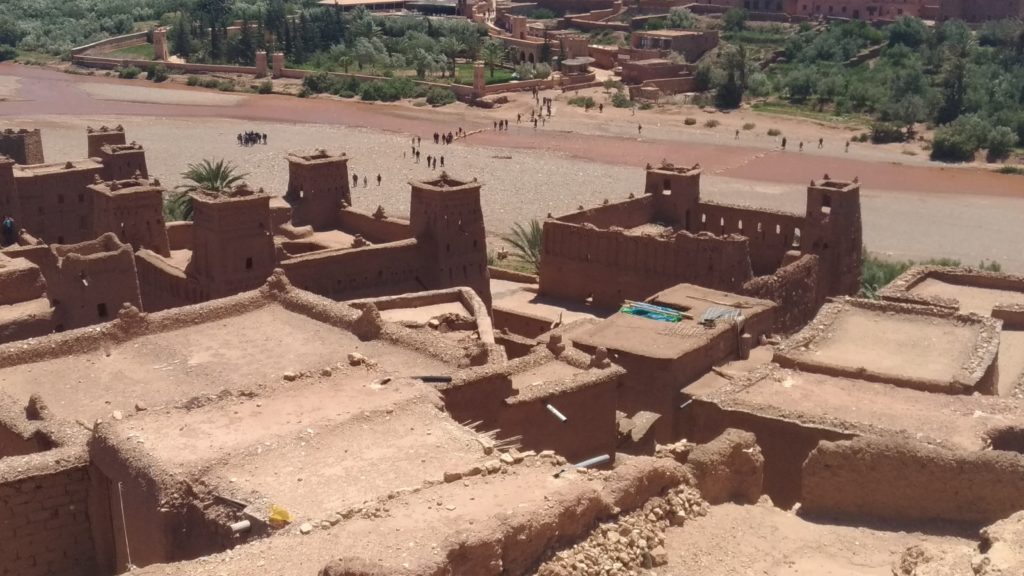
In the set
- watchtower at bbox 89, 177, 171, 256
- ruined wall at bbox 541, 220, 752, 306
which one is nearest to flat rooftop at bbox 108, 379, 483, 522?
watchtower at bbox 89, 177, 171, 256

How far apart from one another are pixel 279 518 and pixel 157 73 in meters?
81.3

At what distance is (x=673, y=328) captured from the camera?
19547 millimetres

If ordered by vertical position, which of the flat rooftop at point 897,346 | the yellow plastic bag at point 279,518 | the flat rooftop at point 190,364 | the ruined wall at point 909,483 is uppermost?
the yellow plastic bag at point 279,518

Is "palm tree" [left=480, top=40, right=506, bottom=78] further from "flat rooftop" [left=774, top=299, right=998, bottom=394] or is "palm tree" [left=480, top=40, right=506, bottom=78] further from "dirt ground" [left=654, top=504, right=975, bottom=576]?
"dirt ground" [left=654, top=504, right=975, bottom=576]

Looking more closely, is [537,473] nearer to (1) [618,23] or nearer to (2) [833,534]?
(2) [833,534]

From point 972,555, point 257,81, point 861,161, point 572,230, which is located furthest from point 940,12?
point 972,555

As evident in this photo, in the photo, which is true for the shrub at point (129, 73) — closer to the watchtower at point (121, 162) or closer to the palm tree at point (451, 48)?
the palm tree at point (451, 48)

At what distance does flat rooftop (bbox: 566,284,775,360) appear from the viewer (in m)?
18.4

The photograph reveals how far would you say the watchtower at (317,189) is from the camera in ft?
91.5

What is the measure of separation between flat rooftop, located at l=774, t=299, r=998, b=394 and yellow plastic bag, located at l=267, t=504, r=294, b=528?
9089mm

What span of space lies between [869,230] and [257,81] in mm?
50884

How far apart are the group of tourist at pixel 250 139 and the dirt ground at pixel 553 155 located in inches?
18.9

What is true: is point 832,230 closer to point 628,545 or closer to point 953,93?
point 628,545

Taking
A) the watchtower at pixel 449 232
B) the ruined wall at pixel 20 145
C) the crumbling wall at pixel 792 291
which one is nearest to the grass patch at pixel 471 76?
the ruined wall at pixel 20 145
